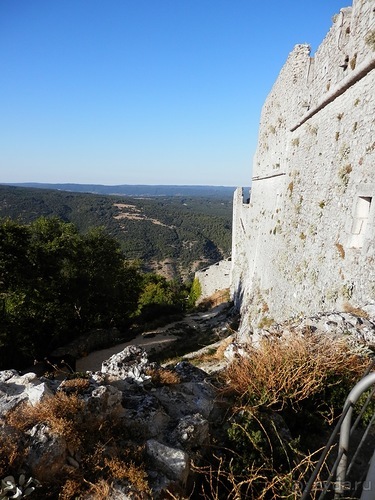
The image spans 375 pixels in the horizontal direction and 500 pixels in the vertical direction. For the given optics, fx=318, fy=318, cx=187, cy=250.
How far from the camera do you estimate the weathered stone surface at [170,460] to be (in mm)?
2748

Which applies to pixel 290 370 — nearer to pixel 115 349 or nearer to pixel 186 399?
pixel 186 399

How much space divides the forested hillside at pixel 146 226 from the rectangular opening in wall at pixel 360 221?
86.3m

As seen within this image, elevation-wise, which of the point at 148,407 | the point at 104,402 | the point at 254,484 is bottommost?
the point at 254,484

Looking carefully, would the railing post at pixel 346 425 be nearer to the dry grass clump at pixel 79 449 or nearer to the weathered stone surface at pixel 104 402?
the dry grass clump at pixel 79 449

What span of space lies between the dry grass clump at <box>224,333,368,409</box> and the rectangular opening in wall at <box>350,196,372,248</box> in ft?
8.97

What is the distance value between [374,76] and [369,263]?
11.5ft

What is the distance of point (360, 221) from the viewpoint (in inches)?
252

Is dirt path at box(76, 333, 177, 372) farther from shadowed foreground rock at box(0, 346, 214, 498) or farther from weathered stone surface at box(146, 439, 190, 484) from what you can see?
weathered stone surface at box(146, 439, 190, 484)

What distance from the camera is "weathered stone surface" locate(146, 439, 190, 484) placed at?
2.75 m

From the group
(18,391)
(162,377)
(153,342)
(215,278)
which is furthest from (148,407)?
(215,278)

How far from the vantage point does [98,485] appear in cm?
241

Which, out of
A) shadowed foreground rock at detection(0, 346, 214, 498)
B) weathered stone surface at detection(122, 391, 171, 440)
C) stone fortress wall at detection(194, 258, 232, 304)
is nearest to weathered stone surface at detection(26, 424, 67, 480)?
shadowed foreground rock at detection(0, 346, 214, 498)

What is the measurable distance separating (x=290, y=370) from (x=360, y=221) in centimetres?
387

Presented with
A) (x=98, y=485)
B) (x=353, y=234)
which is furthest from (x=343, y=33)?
(x=98, y=485)
